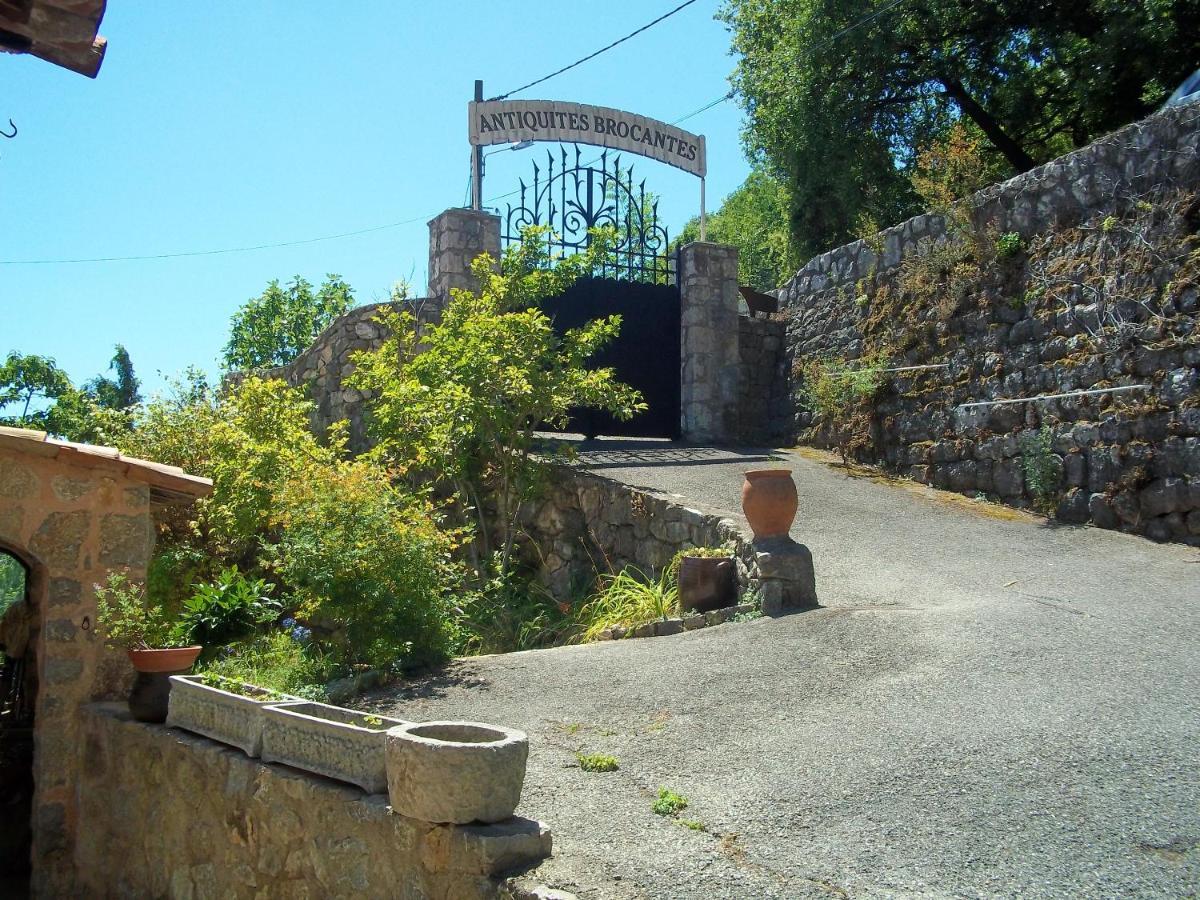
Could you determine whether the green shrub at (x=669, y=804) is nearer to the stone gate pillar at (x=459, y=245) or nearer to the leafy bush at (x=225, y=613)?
the leafy bush at (x=225, y=613)

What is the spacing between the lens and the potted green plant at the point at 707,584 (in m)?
7.50

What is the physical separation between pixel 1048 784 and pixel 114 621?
4832mm

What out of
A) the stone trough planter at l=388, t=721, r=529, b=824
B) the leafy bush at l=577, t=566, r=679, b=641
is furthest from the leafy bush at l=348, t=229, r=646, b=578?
the stone trough planter at l=388, t=721, r=529, b=824

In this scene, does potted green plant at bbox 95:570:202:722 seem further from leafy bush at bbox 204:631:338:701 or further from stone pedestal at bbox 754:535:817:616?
stone pedestal at bbox 754:535:817:616

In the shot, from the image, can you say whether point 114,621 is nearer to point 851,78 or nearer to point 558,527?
point 558,527

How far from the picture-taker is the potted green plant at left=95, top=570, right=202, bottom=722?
5621mm

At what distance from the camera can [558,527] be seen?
34.5 ft

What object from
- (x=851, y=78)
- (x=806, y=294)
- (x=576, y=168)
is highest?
(x=851, y=78)

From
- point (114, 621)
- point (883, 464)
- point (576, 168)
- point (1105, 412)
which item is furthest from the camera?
point (576, 168)

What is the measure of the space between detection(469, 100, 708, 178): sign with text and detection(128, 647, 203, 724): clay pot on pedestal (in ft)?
28.5

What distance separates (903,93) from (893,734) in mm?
14449

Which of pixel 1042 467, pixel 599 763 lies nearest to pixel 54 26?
pixel 599 763

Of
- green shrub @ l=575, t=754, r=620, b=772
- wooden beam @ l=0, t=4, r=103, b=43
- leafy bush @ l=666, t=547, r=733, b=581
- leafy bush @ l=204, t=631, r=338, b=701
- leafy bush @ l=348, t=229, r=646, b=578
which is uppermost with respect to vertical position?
wooden beam @ l=0, t=4, r=103, b=43

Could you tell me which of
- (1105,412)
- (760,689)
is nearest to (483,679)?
(760,689)
